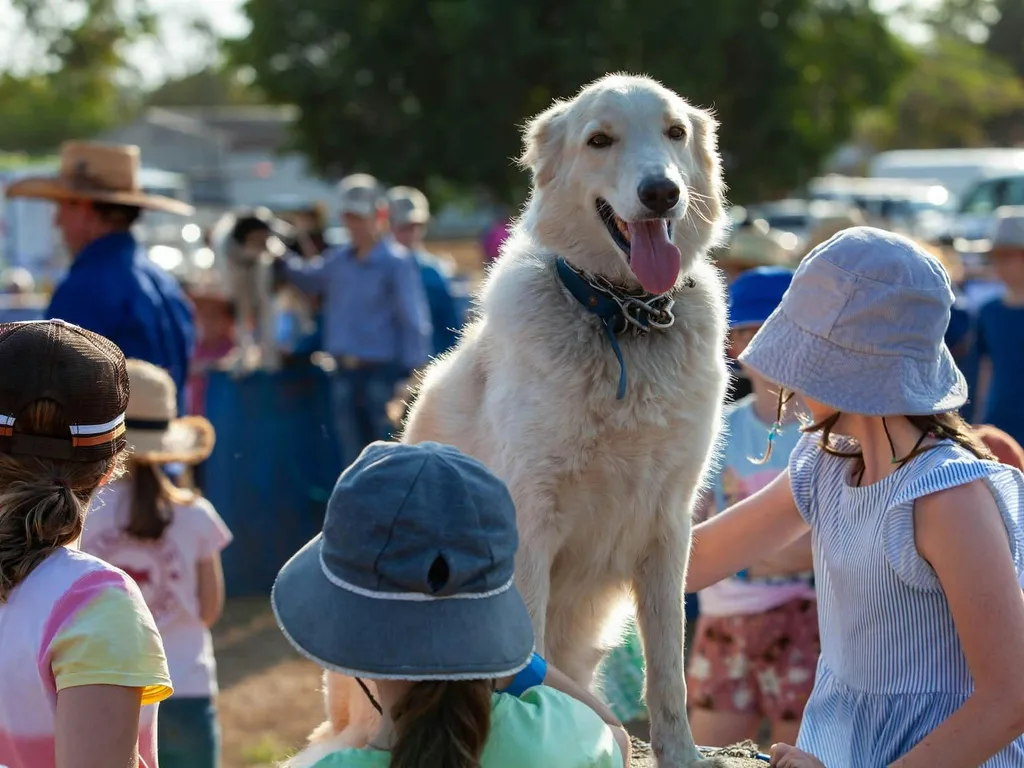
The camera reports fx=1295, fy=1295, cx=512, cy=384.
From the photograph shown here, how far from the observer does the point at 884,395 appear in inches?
90.8

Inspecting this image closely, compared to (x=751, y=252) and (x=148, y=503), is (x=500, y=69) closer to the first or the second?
(x=751, y=252)

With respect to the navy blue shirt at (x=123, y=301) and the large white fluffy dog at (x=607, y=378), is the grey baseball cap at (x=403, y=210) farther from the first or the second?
the large white fluffy dog at (x=607, y=378)

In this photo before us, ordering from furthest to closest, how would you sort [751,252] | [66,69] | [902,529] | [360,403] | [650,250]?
[66,69] → [360,403] → [751,252] → [650,250] → [902,529]

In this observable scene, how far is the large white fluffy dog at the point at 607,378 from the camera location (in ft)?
10.3

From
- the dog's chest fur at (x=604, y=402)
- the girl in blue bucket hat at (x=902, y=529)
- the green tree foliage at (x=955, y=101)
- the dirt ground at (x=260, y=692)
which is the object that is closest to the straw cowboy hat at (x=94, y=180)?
the dirt ground at (x=260, y=692)

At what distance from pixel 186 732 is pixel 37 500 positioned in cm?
246

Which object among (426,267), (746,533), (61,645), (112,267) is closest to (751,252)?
(112,267)

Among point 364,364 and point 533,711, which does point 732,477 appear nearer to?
point 533,711

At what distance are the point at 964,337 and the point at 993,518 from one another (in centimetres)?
551

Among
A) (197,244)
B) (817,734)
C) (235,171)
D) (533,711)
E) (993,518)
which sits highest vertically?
(993,518)

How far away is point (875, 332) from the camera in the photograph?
2.32m

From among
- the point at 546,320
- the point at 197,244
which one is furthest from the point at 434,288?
the point at 197,244

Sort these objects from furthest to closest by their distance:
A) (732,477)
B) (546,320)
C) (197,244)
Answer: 1. (197,244)
2. (732,477)
3. (546,320)

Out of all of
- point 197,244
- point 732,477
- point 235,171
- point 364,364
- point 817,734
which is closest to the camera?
point 817,734
